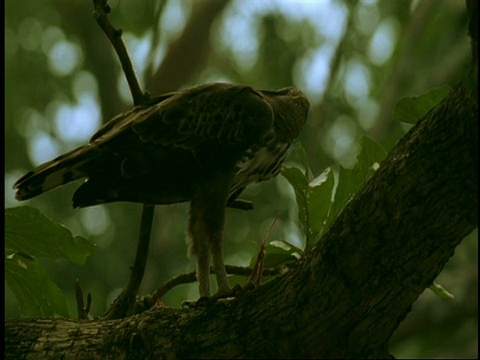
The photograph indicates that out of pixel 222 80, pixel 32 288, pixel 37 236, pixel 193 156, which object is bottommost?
pixel 32 288

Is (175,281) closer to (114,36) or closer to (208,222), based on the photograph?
(208,222)

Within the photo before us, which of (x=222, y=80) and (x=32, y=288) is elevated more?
(x=222, y=80)

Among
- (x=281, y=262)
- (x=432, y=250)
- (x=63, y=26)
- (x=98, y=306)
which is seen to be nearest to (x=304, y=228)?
(x=281, y=262)

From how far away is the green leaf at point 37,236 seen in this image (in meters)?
3.92

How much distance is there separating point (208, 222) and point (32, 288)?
2.84ft

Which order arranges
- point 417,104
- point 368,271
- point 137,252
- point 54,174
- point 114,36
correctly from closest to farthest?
point 368,271
point 417,104
point 114,36
point 54,174
point 137,252

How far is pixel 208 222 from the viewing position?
4.29m

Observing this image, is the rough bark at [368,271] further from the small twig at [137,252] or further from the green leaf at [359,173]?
the green leaf at [359,173]

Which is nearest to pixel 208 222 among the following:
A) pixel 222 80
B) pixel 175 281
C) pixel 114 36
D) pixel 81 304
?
pixel 175 281

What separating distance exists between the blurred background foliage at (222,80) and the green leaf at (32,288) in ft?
13.8

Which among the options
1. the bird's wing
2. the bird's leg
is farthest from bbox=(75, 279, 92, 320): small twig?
the bird's wing

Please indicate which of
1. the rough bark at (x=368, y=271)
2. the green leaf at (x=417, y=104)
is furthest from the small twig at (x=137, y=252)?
the green leaf at (x=417, y=104)

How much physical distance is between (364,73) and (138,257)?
9.83m

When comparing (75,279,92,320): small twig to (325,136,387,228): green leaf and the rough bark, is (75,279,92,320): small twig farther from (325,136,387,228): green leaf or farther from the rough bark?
(325,136,387,228): green leaf
